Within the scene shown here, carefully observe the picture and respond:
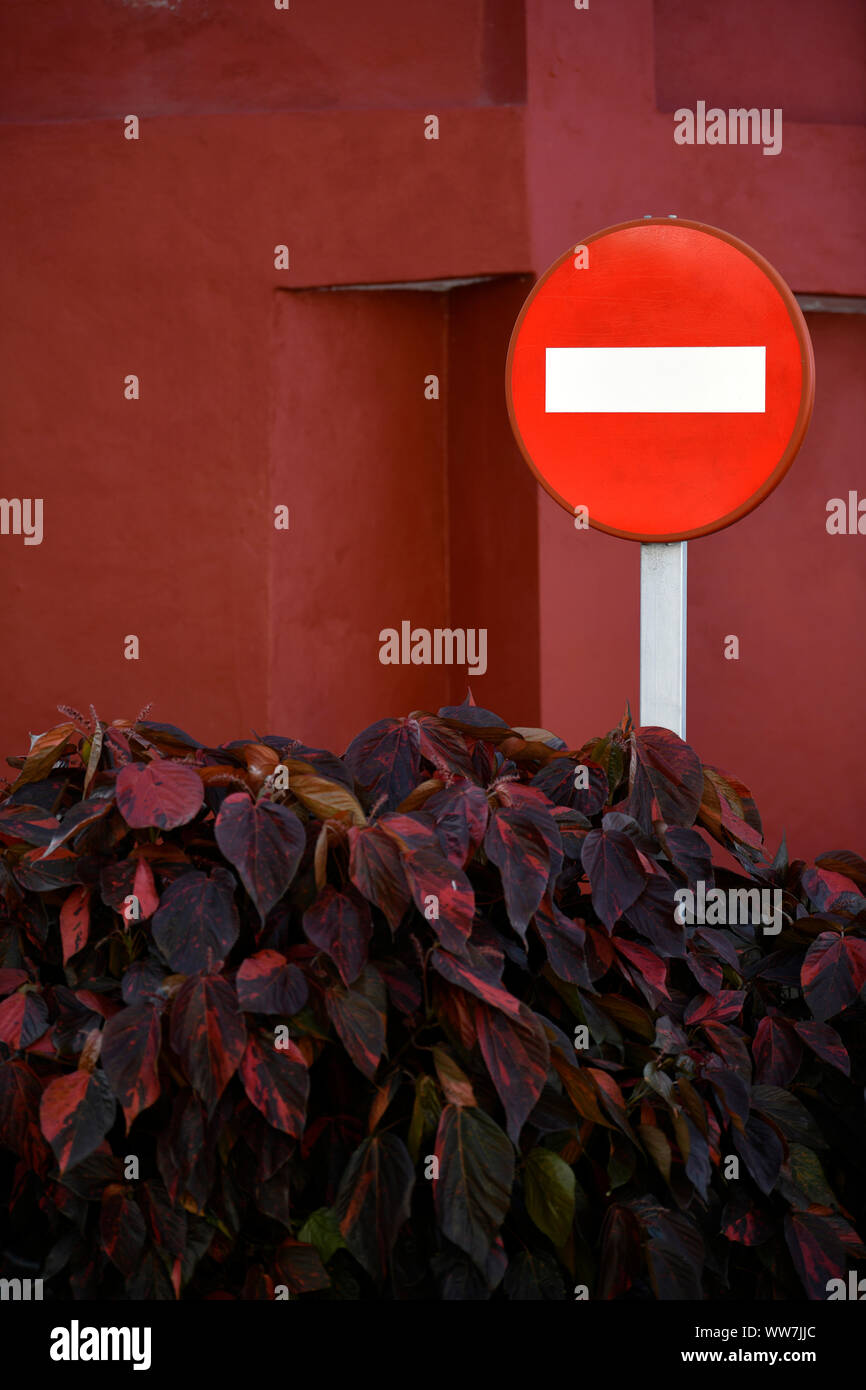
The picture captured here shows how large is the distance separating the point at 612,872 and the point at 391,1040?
267 millimetres

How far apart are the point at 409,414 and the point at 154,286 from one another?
2.39 ft

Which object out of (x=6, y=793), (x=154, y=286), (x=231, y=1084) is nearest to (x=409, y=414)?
(x=154, y=286)

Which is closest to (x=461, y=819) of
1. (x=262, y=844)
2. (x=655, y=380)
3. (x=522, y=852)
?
(x=522, y=852)

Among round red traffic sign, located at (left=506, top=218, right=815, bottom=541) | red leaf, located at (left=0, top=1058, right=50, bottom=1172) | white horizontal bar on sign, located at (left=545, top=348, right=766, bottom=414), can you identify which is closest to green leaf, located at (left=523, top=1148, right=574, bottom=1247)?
red leaf, located at (left=0, top=1058, right=50, bottom=1172)

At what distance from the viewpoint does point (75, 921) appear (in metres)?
1.08

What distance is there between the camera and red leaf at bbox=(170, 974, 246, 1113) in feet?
3.22

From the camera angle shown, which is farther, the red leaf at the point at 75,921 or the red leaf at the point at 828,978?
the red leaf at the point at 828,978

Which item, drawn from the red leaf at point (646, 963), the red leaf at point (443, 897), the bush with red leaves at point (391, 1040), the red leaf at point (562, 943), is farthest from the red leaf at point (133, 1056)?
the red leaf at point (646, 963)

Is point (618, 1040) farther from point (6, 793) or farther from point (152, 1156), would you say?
point (6, 793)

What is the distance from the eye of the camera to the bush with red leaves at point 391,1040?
39.9 inches

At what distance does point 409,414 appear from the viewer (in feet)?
10.4

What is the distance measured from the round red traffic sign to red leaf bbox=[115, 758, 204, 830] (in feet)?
2.15

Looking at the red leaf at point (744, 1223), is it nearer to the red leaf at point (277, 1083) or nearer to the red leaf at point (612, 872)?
the red leaf at point (612, 872)

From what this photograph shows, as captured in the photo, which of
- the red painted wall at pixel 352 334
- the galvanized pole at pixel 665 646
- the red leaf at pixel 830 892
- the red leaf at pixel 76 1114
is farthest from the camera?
the red painted wall at pixel 352 334
